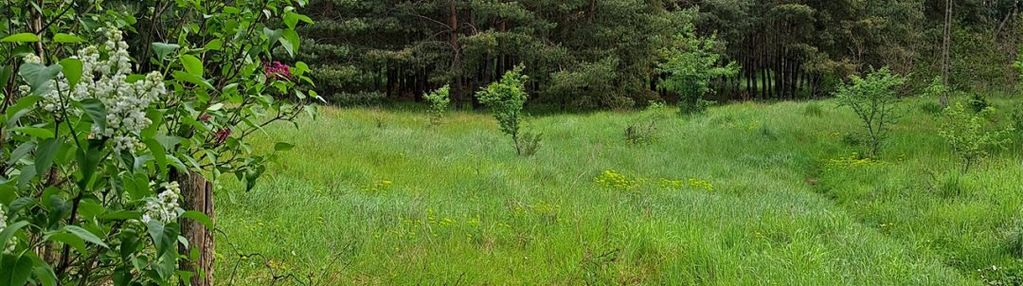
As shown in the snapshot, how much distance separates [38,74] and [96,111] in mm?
88

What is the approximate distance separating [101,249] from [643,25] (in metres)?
23.5

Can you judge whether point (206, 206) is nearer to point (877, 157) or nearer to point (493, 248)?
point (493, 248)

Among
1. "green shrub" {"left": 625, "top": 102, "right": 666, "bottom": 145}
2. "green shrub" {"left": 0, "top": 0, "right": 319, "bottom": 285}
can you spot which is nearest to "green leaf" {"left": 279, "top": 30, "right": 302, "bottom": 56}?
"green shrub" {"left": 0, "top": 0, "right": 319, "bottom": 285}

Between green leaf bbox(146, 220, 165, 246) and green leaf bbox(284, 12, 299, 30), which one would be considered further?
green leaf bbox(284, 12, 299, 30)

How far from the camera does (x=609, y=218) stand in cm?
519

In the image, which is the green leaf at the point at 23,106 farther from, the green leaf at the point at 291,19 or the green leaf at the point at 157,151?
the green leaf at the point at 291,19

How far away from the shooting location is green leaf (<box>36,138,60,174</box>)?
39.1 inches

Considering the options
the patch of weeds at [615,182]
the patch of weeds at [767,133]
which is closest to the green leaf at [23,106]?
the patch of weeds at [615,182]

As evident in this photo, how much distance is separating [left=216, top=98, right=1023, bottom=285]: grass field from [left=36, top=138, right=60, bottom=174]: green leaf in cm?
124

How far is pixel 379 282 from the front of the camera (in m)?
3.68

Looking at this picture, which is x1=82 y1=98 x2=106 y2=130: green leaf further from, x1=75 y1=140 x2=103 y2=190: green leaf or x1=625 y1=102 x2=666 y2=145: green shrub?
x1=625 y1=102 x2=666 y2=145: green shrub

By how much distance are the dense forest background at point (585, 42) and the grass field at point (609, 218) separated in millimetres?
12087

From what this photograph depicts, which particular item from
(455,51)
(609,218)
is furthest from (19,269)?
(455,51)

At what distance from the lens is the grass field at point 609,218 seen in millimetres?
4039
